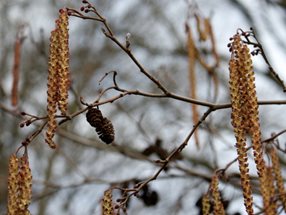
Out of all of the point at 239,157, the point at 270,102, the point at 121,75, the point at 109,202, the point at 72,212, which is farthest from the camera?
the point at 121,75

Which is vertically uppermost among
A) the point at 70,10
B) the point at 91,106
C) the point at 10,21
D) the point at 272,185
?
the point at 10,21

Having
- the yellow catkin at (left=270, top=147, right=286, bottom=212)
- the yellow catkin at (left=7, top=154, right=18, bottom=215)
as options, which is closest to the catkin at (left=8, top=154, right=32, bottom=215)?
the yellow catkin at (left=7, top=154, right=18, bottom=215)

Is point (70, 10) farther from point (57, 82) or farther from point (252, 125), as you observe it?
point (252, 125)

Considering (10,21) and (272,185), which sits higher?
(10,21)

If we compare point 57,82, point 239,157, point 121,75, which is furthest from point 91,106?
point 121,75

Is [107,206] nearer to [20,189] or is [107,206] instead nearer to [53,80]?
[20,189]

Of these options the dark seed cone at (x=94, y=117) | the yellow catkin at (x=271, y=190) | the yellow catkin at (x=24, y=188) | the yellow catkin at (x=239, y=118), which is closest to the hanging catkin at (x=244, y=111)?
the yellow catkin at (x=239, y=118)

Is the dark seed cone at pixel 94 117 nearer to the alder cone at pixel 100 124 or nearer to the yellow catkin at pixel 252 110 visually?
the alder cone at pixel 100 124

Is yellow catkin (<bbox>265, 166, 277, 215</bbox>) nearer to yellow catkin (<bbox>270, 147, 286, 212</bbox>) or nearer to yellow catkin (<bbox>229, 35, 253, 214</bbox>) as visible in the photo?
yellow catkin (<bbox>270, 147, 286, 212</bbox>)
